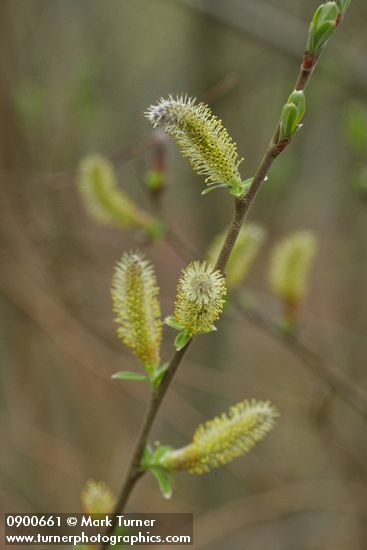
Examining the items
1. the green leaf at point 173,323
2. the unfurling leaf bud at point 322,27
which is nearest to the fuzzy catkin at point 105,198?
the green leaf at point 173,323

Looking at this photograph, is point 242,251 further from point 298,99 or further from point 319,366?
point 298,99

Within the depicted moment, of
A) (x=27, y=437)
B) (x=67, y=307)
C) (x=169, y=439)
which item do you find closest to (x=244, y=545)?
(x=169, y=439)

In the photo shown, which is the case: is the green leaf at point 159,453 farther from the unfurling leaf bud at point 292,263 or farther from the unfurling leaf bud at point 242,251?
the unfurling leaf bud at point 292,263

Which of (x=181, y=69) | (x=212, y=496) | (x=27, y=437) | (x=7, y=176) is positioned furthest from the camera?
(x=212, y=496)

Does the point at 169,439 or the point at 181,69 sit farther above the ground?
the point at 181,69

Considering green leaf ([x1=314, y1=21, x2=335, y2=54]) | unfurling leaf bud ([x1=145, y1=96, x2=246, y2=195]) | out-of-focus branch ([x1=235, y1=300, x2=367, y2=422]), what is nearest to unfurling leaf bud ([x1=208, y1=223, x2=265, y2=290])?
out-of-focus branch ([x1=235, y1=300, x2=367, y2=422])

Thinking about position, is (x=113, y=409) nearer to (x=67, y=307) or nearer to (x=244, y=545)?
(x=244, y=545)

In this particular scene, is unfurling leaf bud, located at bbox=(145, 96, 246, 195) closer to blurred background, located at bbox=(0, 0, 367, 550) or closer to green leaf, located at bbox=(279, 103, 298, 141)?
green leaf, located at bbox=(279, 103, 298, 141)
